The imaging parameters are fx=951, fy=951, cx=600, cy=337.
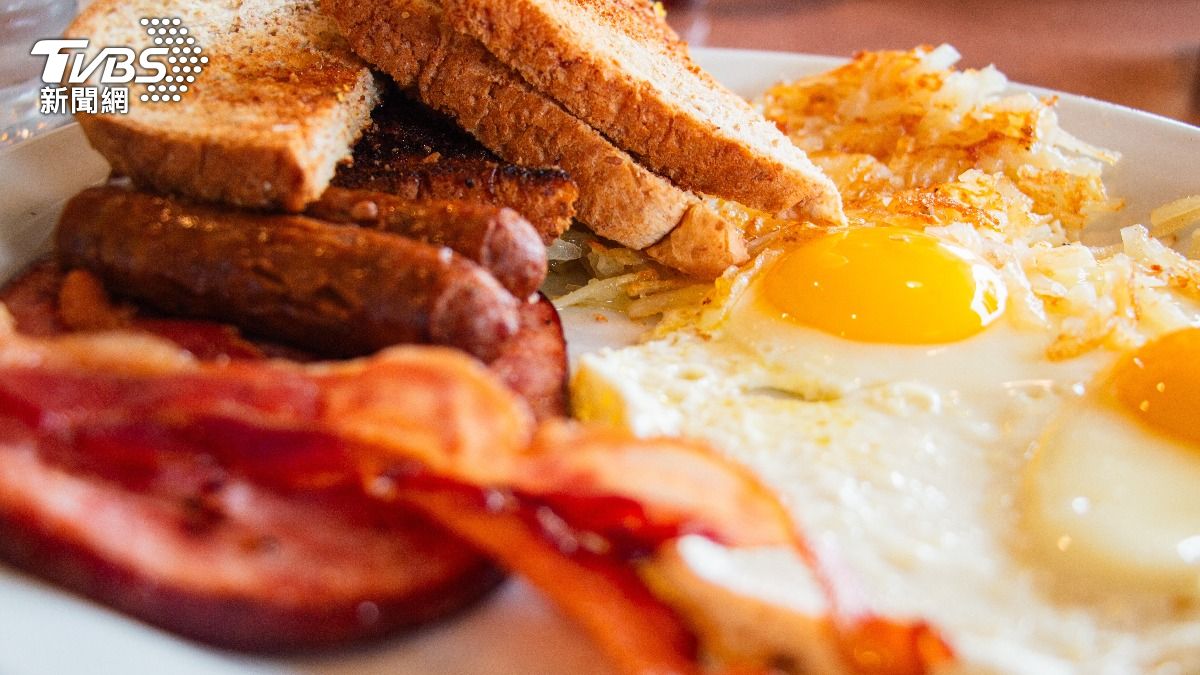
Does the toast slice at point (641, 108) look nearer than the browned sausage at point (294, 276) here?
No

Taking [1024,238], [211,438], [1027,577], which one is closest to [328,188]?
[211,438]

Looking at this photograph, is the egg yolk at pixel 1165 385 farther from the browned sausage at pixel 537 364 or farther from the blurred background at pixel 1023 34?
the blurred background at pixel 1023 34

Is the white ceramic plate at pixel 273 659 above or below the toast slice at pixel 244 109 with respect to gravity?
below

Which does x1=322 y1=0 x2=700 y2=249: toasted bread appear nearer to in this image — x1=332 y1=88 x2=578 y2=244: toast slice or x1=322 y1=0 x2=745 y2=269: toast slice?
x1=322 y1=0 x2=745 y2=269: toast slice

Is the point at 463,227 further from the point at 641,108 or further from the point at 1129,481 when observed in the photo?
the point at 1129,481

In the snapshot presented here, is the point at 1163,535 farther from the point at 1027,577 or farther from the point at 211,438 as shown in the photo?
the point at 211,438

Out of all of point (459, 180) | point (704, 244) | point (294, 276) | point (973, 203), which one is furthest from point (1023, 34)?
point (294, 276)

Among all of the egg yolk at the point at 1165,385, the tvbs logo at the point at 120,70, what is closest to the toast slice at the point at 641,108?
the tvbs logo at the point at 120,70
